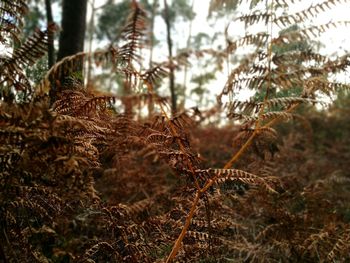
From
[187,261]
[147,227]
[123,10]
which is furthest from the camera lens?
[123,10]

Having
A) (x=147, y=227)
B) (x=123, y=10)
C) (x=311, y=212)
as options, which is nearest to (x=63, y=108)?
(x=147, y=227)

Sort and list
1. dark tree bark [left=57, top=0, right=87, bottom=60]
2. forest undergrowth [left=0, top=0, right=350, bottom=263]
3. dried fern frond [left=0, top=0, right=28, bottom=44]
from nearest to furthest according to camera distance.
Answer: forest undergrowth [left=0, top=0, right=350, bottom=263] → dried fern frond [left=0, top=0, right=28, bottom=44] → dark tree bark [left=57, top=0, right=87, bottom=60]

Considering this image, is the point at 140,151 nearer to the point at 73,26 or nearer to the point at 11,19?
the point at 11,19

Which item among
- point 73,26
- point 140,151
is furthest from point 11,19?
point 73,26

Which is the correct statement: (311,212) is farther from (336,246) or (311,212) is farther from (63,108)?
(63,108)

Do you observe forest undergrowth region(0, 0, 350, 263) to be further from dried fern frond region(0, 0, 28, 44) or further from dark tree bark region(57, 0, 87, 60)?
dark tree bark region(57, 0, 87, 60)

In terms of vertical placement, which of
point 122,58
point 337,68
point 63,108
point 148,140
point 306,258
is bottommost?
point 306,258

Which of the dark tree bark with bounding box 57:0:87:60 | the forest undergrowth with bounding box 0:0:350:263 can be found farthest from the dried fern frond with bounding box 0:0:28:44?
the dark tree bark with bounding box 57:0:87:60
